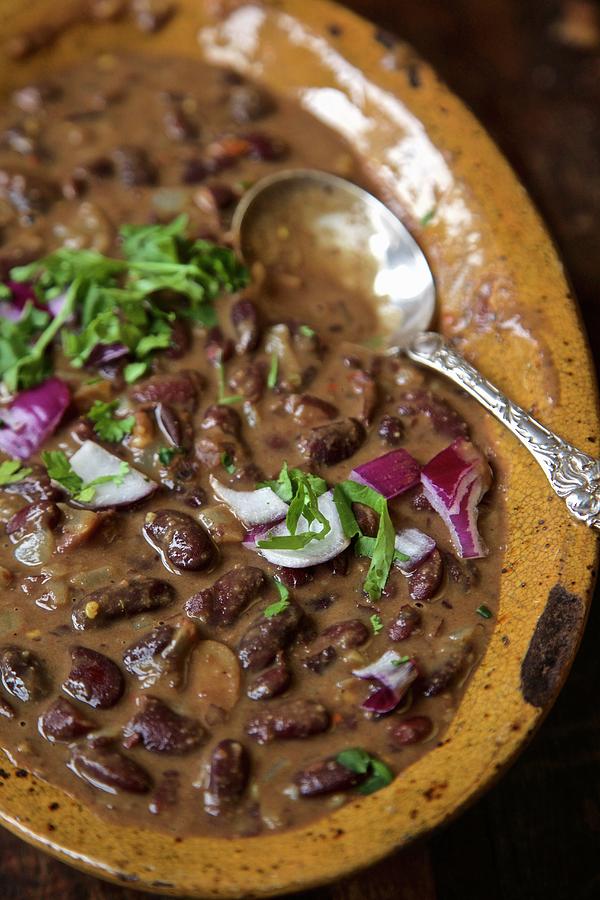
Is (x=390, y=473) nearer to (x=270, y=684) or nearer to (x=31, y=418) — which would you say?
(x=270, y=684)

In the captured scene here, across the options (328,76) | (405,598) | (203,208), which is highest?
(328,76)

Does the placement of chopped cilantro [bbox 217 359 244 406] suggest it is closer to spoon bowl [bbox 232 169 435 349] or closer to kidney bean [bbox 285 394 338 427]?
kidney bean [bbox 285 394 338 427]

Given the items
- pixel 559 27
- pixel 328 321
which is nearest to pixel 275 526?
pixel 328 321

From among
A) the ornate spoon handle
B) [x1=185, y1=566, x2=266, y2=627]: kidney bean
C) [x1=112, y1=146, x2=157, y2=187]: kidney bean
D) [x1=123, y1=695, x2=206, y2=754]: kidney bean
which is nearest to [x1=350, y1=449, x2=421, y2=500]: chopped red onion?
the ornate spoon handle

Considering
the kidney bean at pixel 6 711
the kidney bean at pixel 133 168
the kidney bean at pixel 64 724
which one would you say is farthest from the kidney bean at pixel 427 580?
the kidney bean at pixel 133 168

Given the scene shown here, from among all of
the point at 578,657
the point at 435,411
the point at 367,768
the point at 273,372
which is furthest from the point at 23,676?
the point at 578,657

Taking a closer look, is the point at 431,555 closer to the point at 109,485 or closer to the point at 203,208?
the point at 109,485
